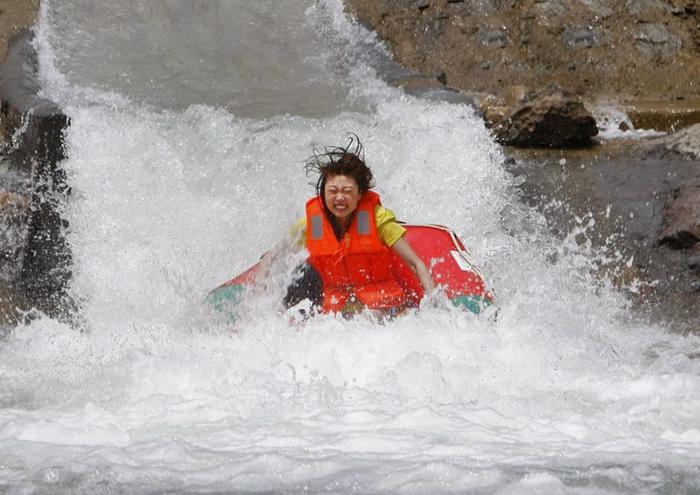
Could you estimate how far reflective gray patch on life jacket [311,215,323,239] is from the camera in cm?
504

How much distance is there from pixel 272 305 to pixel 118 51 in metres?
4.64

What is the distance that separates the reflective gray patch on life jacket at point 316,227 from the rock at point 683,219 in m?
2.39

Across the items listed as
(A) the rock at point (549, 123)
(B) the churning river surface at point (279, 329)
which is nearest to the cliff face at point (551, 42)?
(B) the churning river surface at point (279, 329)

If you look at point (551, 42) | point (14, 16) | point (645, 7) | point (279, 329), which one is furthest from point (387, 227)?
point (645, 7)

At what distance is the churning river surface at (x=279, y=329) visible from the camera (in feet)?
9.99

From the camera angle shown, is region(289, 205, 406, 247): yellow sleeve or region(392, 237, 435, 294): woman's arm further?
region(289, 205, 406, 247): yellow sleeve

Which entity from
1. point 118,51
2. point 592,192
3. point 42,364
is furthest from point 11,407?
point 118,51

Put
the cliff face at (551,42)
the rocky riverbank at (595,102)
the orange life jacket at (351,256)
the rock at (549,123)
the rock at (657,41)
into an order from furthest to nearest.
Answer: the rock at (657,41) < the cliff face at (551,42) < the rock at (549,123) < the rocky riverbank at (595,102) < the orange life jacket at (351,256)

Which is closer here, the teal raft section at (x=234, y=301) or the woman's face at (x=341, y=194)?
the teal raft section at (x=234, y=301)

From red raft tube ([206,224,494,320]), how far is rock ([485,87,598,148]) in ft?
7.34

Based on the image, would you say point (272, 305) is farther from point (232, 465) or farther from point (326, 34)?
point (326, 34)

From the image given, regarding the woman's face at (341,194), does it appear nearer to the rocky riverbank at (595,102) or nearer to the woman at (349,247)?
the woman at (349,247)

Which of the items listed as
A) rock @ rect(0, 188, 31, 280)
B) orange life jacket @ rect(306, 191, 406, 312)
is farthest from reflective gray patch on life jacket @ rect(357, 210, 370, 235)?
rock @ rect(0, 188, 31, 280)

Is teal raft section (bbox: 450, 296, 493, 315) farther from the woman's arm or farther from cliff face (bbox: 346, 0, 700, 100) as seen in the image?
cliff face (bbox: 346, 0, 700, 100)
